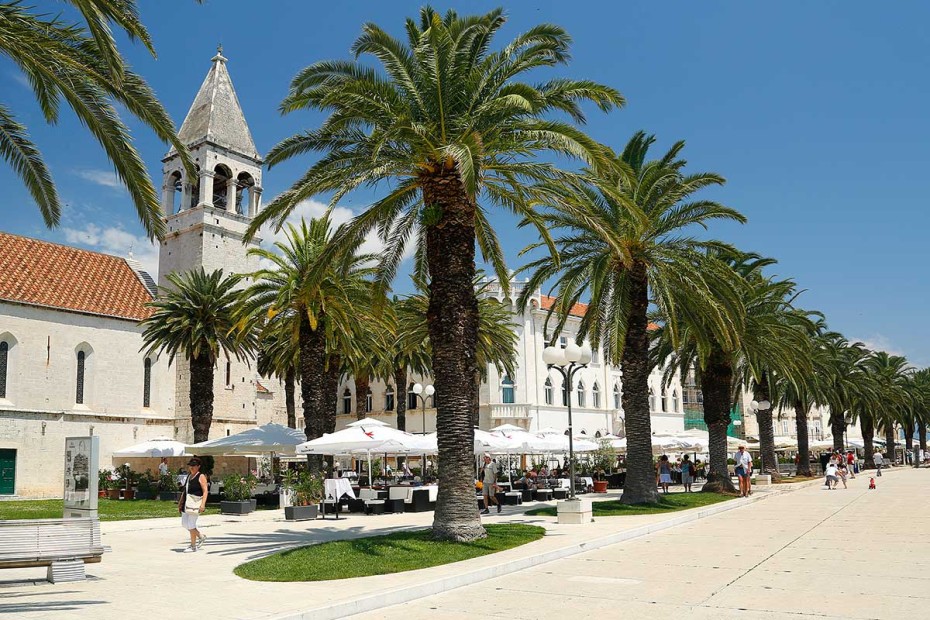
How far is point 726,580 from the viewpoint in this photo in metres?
11.4

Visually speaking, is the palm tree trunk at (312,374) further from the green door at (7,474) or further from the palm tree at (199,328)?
the green door at (7,474)

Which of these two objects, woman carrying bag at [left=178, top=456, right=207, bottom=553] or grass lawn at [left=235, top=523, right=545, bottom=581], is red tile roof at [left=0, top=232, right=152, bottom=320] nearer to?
woman carrying bag at [left=178, top=456, right=207, bottom=553]

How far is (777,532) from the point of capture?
18250 mm

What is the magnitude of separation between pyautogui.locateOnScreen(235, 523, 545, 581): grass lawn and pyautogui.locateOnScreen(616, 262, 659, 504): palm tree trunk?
8700 mm

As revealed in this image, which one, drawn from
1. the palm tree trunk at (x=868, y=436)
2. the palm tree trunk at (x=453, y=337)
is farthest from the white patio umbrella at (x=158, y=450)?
the palm tree trunk at (x=868, y=436)

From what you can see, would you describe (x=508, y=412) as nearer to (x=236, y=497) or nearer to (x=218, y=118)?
(x=218, y=118)

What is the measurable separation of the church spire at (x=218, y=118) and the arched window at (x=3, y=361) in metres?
19.1

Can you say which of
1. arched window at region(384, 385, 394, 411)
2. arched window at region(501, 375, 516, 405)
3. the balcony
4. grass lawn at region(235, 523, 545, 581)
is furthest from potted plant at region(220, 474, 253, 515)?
arched window at region(384, 385, 394, 411)

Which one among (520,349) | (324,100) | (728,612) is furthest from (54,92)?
(520,349)

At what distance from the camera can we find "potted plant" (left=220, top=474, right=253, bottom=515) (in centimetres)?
2555

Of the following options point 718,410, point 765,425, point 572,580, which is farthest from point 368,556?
point 765,425

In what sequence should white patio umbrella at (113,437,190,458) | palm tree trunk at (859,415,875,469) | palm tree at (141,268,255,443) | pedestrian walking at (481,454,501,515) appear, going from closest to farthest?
pedestrian walking at (481,454,501,515) < palm tree at (141,268,255,443) < white patio umbrella at (113,437,190,458) < palm tree trunk at (859,415,875,469)

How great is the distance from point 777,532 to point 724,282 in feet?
28.7

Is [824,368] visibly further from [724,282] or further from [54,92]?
[54,92]
